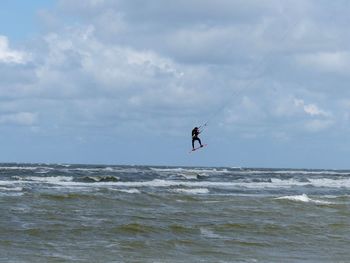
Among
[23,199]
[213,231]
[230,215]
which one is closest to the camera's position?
[213,231]

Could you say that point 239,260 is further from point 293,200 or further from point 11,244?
point 293,200

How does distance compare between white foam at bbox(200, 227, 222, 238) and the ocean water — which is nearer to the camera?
the ocean water

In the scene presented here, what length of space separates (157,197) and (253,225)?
11.1 m

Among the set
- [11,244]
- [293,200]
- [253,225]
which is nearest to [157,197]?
[293,200]

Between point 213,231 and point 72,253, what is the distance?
5.85 m

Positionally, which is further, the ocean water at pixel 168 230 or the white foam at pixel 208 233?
the white foam at pixel 208 233

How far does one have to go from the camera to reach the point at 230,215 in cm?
2553

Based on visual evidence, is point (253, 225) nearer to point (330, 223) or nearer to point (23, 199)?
point (330, 223)

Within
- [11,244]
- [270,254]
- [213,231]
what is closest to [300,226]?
[213,231]

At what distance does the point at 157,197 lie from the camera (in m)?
33.2

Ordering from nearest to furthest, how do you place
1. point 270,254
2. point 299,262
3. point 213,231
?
point 299,262, point 270,254, point 213,231

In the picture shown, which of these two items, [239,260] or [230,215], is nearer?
[239,260]

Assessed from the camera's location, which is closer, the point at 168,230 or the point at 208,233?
the point at 208,233

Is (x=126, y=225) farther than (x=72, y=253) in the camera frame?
Yes
